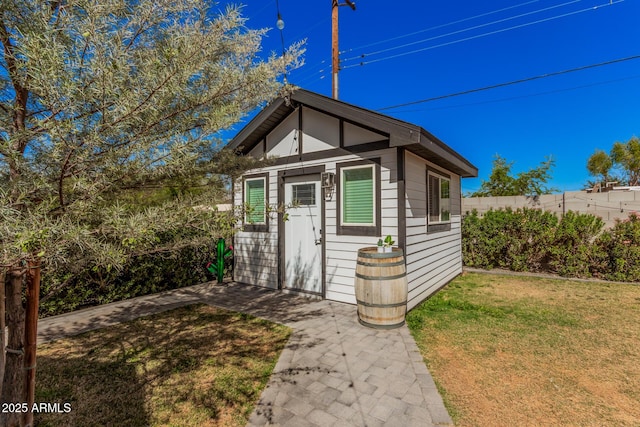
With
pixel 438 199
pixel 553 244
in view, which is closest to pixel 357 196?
pixel 438 199

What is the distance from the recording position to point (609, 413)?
220cm

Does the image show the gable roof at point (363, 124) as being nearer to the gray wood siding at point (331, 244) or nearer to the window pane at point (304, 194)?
the gray wood siding at point (331, 244)

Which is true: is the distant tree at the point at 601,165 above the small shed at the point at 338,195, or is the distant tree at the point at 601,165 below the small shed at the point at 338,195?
above

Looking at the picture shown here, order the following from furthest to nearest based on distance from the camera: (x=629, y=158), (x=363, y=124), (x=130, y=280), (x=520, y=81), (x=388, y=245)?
(x=629, y=158) < (x=520, y=81) < (x=130, y=280) < (x=363, y=124) < (x=388, y=245)

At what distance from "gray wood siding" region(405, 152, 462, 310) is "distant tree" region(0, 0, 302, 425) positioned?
3394 mm

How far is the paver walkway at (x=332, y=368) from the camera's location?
2191 mm

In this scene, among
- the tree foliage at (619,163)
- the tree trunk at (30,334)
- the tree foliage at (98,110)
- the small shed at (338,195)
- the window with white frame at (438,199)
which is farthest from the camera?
the tree foliage at (619,163)

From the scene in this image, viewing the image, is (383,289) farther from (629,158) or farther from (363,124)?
(629,158)

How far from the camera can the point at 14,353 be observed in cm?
176

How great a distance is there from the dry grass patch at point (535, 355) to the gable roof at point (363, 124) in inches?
99.5

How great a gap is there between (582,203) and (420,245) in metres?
5.96

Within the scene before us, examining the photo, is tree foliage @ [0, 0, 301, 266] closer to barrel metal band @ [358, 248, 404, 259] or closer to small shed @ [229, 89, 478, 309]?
barrel metal band @ [358, 248, 404, 259]

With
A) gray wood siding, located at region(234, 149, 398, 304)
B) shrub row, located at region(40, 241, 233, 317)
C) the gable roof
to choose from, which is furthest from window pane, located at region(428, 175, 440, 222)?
shrub row, located at region(40, 241, 233, 317)

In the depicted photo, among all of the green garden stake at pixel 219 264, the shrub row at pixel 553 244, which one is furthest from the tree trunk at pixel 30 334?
the shrub row at pixel 553 244
